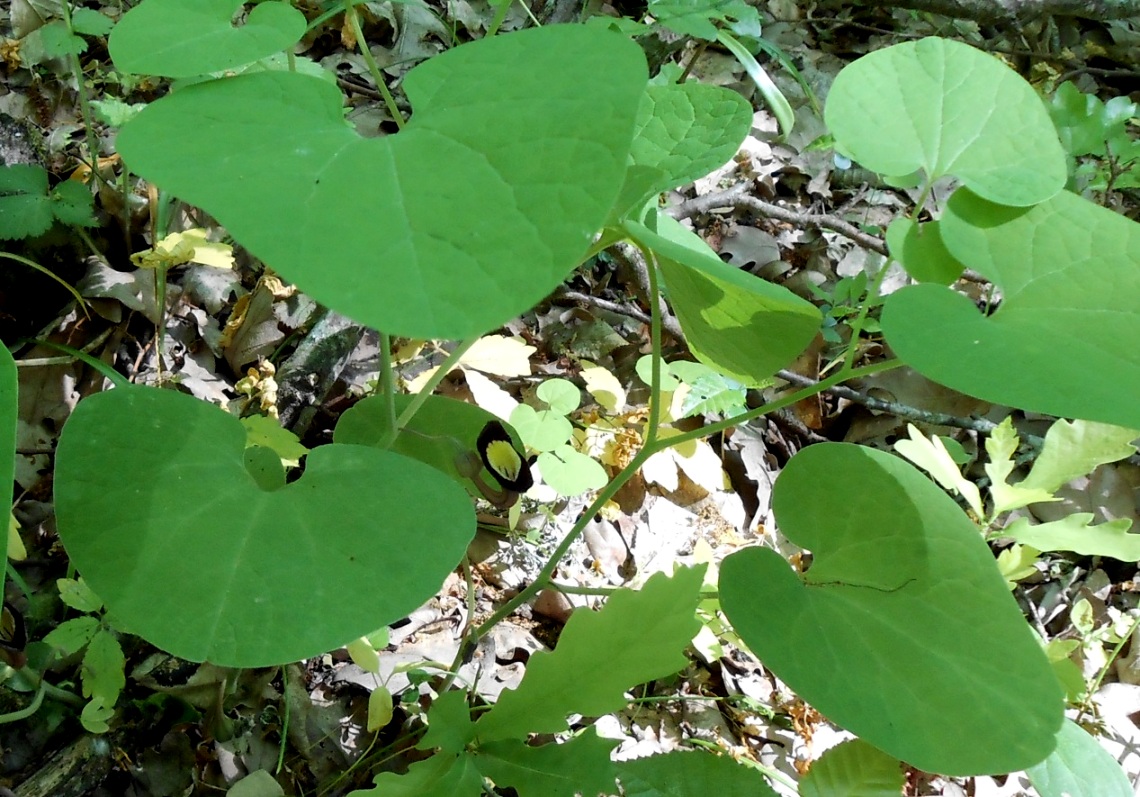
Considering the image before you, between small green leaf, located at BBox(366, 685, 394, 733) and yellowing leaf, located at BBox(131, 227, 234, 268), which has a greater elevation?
yellowing leaf, located at BBox(131, 227, 234, 268)

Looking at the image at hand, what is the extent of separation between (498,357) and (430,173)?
932 mm

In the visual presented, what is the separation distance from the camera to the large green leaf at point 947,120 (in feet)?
2.46

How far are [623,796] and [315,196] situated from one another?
77cm

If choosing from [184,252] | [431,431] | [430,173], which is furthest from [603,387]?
[430,173]

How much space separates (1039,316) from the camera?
663mm

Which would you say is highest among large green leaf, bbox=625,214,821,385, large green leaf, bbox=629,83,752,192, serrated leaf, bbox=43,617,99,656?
large green leaf, bbox=629,83,752,192

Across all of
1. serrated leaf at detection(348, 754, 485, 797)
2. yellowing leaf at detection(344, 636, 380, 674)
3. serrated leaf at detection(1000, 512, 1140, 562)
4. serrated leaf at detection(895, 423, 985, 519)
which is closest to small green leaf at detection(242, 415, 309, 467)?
yellowing leaf at detection(344, 636, 380, 674)

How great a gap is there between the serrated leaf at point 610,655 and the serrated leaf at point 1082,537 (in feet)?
2.32

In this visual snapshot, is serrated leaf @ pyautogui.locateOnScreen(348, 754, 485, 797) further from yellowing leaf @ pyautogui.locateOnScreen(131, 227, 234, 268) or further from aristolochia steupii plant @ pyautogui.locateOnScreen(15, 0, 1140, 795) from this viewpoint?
yellowing leaf @ pyautogui.locateOnScreen(131, 227, 234, 268)

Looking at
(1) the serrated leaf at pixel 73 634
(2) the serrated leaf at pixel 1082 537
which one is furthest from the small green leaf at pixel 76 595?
(2) the serrated leaf at pixel 1082 537

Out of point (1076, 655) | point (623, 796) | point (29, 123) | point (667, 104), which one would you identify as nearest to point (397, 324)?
point (667, 104)

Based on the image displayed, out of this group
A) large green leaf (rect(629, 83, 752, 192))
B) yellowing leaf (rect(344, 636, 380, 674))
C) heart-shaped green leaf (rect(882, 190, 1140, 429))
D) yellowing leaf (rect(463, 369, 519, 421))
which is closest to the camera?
heart-shaped green leaf (rect(882, 190, 1140, 429))

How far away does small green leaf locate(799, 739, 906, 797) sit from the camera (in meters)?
0.89

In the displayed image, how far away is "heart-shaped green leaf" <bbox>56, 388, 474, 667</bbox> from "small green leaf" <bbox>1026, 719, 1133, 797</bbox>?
2.59ft
